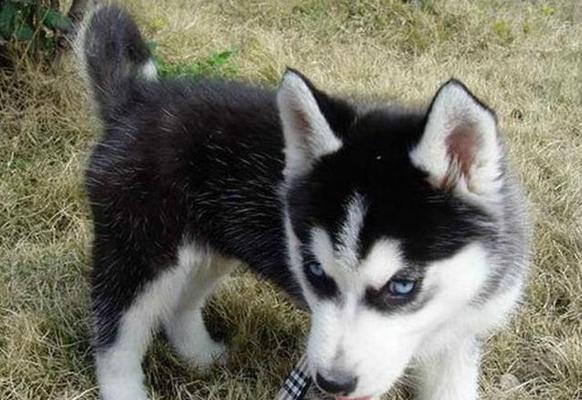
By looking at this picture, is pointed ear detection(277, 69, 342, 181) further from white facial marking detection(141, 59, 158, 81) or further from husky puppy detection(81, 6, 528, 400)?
white facial marking detection(141, 59, 158, 81)

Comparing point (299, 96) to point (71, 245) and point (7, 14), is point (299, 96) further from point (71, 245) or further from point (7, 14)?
point (7, 14)

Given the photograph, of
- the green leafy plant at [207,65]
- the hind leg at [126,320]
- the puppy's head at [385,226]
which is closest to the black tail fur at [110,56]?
the hind leg at [126,320]

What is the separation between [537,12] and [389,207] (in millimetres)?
6087

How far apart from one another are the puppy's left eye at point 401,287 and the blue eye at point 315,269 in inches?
8.7

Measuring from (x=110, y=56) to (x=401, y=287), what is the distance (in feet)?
5.43

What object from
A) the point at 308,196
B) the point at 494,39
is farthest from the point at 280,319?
the point at 494,39

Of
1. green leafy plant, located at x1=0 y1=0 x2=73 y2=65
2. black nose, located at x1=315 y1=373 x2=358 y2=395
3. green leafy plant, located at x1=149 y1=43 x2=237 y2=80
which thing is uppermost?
black nose, located at x1=315 y1=373 x2=358 y2=395

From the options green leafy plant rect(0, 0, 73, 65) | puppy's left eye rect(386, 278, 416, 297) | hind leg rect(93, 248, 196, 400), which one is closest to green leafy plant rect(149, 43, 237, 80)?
green leafy plant rect(0, 0, 73, 65)

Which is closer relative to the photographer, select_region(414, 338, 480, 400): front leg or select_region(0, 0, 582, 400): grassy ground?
select_region(414, 338, 480, 400): front leg

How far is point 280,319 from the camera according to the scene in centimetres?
403

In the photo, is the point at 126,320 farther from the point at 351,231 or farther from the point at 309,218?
the point at 351,231

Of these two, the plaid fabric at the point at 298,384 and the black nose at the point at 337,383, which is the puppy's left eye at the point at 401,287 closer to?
the black nose at the point at 337,383

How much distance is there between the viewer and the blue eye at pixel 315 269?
2.78m

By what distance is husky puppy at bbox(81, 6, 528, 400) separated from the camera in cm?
264
